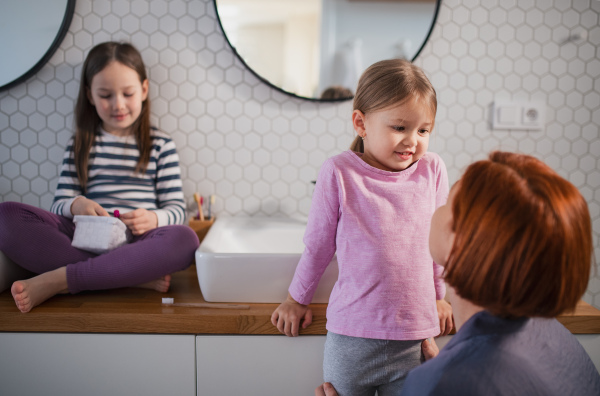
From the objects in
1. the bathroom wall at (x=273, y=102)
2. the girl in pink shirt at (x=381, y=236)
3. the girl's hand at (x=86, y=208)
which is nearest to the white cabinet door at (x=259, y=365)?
the girl in pink shirt at (x=381, y=236)

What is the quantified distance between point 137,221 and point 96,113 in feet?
1.46

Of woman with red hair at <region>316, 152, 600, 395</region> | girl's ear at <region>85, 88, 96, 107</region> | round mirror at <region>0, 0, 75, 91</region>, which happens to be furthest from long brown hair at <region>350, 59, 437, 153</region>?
round mirror at <region>0, 0, 75, 91</region>

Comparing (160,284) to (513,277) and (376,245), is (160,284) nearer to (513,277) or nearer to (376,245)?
(376,245)

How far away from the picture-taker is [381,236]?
3.15 ft

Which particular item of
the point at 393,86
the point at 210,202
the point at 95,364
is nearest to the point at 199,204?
the point at 210,202

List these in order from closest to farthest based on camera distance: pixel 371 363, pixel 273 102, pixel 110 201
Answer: pixel 371 363, pixel 110 201, pixel 273 102

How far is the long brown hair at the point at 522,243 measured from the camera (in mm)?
552

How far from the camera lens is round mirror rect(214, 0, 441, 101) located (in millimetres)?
1521

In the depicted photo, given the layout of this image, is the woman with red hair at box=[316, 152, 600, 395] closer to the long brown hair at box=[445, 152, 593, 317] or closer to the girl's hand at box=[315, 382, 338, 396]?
the long brown hair at box=[445, 152, 593, 317]

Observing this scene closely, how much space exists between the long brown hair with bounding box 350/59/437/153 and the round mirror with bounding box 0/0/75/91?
1068mm

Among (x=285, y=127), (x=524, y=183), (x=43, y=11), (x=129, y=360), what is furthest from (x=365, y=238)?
(x=43, y=11)

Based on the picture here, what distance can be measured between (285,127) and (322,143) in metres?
0.14

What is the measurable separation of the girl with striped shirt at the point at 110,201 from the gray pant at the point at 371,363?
0.56 metres

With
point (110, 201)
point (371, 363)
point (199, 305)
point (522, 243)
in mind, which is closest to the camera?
point (522, 243)
